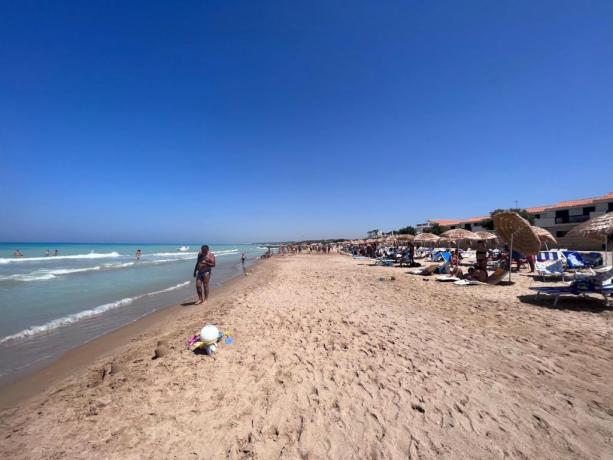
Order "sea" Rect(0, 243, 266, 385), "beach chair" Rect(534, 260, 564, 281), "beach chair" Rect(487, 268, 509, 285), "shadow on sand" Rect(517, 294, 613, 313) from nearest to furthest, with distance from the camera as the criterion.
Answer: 1. "sea" Rect(0, 243, 266, 385)
2. "shadow on sand" Rect(517, 294, 613, 313)
3. "beach chair" Rect(534, 260, 564, 281)
4. "beach chair" Rect(487, 268, 509, 285)

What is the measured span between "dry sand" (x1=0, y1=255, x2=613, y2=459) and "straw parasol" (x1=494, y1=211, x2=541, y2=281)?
4.95 m

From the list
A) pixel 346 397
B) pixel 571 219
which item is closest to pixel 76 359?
pixel 346 397

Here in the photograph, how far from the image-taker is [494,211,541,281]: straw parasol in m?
9.15

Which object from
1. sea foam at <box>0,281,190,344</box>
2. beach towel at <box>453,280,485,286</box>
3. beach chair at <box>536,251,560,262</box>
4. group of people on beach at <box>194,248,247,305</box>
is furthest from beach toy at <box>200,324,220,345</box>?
beach chair at <box>536,251,560,262</box>

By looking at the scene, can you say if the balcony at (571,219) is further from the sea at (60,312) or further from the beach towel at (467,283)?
the sea at (60,312)

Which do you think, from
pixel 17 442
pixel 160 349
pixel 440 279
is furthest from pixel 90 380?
pixel 440 279

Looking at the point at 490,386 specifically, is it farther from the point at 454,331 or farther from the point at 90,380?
the point at 90,380

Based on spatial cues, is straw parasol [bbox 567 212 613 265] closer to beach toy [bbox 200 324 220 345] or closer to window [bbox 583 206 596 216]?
beach toy [bbox 200 324 220 345]

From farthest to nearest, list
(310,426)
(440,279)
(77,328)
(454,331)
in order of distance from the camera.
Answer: (440,279)
(77,328)
(454,331)
(310,426)

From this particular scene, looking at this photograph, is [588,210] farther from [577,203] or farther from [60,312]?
[60,312]

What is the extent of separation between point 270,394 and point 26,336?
6548 mm

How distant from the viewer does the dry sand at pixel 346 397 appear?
221cm

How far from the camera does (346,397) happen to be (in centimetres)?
280

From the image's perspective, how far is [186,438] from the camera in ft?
7.59
